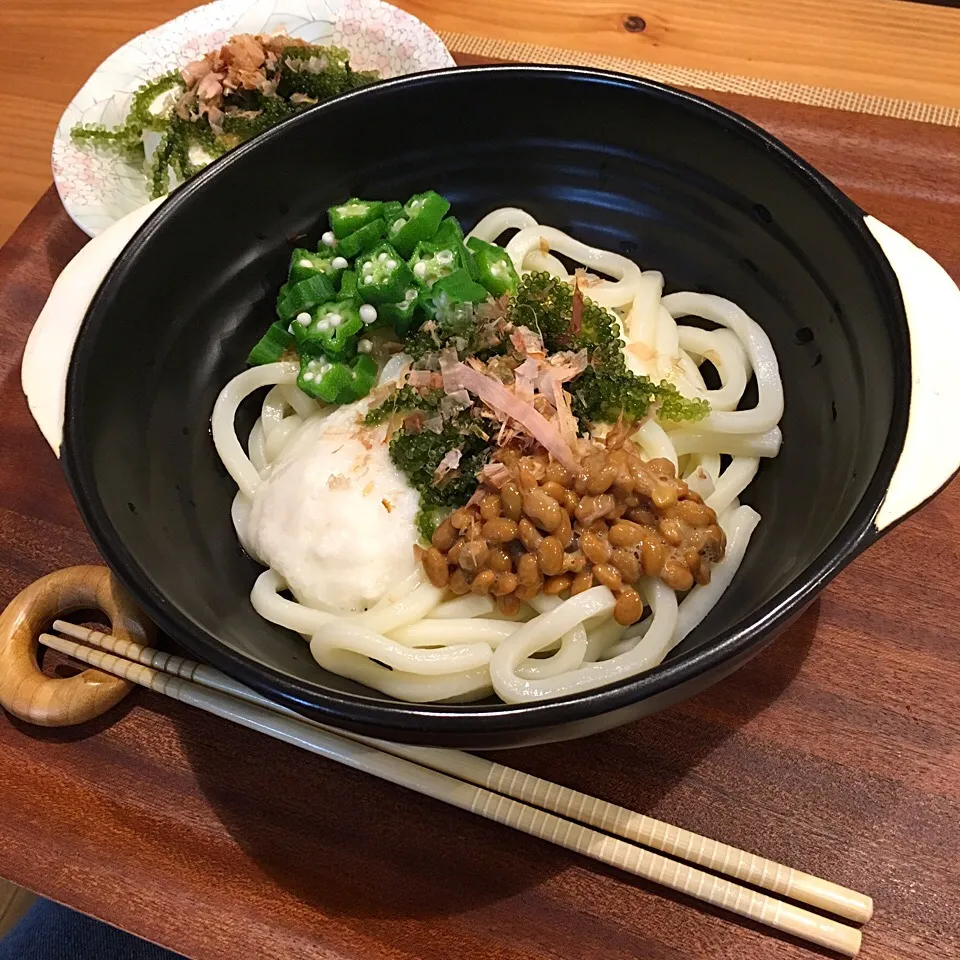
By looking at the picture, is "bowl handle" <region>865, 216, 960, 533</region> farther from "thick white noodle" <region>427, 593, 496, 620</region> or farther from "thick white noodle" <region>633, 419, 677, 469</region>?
"thick white noodle" <region>427, 593, 496, 620</region>

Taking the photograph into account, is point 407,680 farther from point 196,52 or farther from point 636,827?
point 196,52

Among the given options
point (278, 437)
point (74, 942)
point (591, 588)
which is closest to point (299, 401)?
point (278, 437)

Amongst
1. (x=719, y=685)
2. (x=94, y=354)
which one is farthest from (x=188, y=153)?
(x=719, y=685)

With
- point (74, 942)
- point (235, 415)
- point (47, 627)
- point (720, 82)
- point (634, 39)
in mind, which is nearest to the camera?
point (47, 627)

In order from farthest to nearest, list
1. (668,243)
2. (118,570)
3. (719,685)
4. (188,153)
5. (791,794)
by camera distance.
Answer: (188,153) → (668,243) → (719,685) → (791,794) → (118,570)

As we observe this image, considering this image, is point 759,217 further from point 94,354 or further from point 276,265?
point 94,354

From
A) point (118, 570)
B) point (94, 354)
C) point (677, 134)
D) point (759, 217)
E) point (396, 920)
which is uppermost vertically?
point (677, 134)

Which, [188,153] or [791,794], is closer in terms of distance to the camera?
[791,794]
